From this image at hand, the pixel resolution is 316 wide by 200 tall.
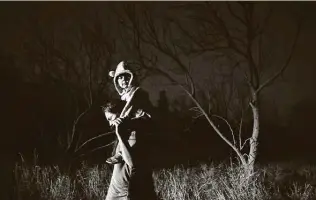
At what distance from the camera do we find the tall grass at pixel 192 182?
1.66 m

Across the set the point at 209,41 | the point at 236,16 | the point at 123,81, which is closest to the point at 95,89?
the point at 123,81

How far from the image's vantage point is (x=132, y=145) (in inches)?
65.2

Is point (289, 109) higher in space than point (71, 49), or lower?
lower

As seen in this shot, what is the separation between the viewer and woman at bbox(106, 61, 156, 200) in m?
1.65

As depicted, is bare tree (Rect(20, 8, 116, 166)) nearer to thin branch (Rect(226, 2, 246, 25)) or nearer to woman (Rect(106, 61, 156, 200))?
woman (Rect(106, 61, 156, 200))

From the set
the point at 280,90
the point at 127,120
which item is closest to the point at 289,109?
the point at 280,90

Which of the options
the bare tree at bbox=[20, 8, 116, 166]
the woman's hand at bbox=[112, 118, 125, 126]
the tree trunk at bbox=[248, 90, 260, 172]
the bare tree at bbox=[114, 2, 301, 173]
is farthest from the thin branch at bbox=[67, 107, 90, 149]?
the tree trunk at bbox=[248, 90, 260, 172]

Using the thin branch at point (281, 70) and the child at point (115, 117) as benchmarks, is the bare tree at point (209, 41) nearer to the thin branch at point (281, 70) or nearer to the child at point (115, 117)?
the thin branch at point (281, 70)

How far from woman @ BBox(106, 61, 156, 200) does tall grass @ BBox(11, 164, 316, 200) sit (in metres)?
0.04

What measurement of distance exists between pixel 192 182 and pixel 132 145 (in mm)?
266

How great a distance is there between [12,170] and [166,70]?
69 cm

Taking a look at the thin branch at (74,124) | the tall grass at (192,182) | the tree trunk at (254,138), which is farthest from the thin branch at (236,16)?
the thin branch at (74,124)

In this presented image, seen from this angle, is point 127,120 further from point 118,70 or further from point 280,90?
point 280,90

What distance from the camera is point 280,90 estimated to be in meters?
1.70
